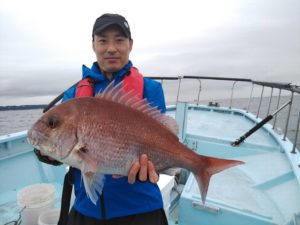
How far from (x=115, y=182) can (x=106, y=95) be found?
2.72 ft

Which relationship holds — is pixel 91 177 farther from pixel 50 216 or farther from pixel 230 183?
pixel 230 183

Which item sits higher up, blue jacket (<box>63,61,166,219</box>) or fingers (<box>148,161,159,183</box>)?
fingers (<box>148,161,159,183</box>)

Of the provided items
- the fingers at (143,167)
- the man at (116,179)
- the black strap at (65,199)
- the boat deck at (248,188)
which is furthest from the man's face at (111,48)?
the boat deck at (248,188)

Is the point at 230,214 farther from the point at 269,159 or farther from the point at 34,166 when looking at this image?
the point at 34,166

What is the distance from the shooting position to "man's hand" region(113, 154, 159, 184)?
1.90 m

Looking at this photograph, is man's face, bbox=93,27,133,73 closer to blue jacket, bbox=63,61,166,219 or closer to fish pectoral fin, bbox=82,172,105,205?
blue jacket, bbox=63,61,166,219

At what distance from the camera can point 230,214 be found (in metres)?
3.73

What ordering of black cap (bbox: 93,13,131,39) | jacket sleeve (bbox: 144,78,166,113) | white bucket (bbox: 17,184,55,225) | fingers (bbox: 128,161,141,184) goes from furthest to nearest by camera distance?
white bucket (bbox: 17,184,55,225), jacket sleeve (bbox: 144,78,166,113), black cap (bbox: 93,13,131,39), fingers (bbox: 128,161,141,184)

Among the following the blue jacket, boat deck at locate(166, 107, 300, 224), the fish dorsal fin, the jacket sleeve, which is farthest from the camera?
boat deck at locate(166, 107, 300, 224)

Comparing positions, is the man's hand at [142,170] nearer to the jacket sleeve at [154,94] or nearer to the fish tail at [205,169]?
the fish tail at [205,169]

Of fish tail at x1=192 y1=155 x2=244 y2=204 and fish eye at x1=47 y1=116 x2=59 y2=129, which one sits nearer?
fish eye at x1=47 y1=116 x2=59 y2=129

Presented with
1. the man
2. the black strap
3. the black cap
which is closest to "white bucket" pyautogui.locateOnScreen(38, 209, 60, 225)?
the black strap

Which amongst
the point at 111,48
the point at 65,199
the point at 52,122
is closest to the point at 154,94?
the point at 111,48

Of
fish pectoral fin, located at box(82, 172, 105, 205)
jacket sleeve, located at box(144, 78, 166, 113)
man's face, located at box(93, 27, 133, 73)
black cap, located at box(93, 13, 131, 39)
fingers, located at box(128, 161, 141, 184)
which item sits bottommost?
fish pectoral fin, located at box(82, 172, 105, 205)
